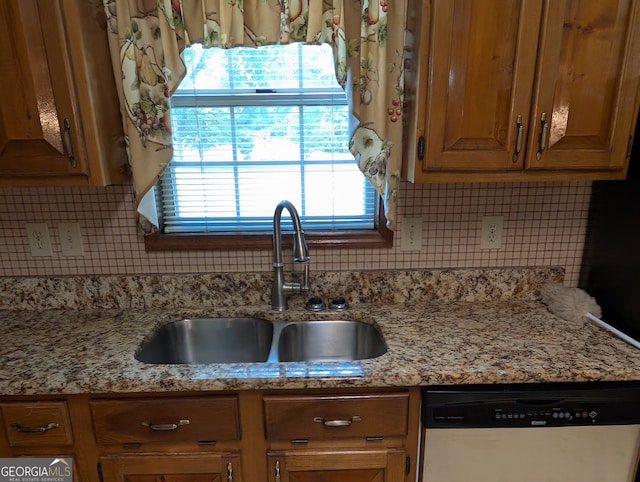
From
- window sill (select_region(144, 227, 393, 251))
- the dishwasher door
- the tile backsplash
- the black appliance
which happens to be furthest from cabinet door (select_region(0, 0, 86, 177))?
the black appliance

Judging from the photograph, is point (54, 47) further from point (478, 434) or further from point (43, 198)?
point (478, 434)

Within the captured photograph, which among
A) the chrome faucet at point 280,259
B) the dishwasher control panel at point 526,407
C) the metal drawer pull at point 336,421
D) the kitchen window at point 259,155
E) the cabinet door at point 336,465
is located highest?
the kitchen window at point 259,155

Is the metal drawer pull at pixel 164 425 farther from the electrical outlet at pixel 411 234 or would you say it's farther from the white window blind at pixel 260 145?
the electrical outlet at pixel 411 234

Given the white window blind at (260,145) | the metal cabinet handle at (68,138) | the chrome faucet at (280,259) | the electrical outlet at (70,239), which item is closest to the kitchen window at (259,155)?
the white window blind at (260,145)

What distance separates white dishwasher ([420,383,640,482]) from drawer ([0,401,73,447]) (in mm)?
1049

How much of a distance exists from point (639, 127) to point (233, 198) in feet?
4.61

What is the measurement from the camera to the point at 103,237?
5.12ft

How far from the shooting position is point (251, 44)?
1253mm

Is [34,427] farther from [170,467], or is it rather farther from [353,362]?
[353,362]

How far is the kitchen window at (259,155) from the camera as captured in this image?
57.9 inches

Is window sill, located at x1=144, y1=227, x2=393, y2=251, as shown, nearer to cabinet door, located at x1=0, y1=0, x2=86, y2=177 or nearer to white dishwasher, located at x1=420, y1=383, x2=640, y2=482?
cabinet door, located at x1=0, y1=0, x2=86, y2=177

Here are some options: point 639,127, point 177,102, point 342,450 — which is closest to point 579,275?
point 639,127

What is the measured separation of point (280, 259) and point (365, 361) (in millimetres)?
514

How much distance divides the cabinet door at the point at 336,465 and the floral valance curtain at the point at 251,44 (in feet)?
2.94
